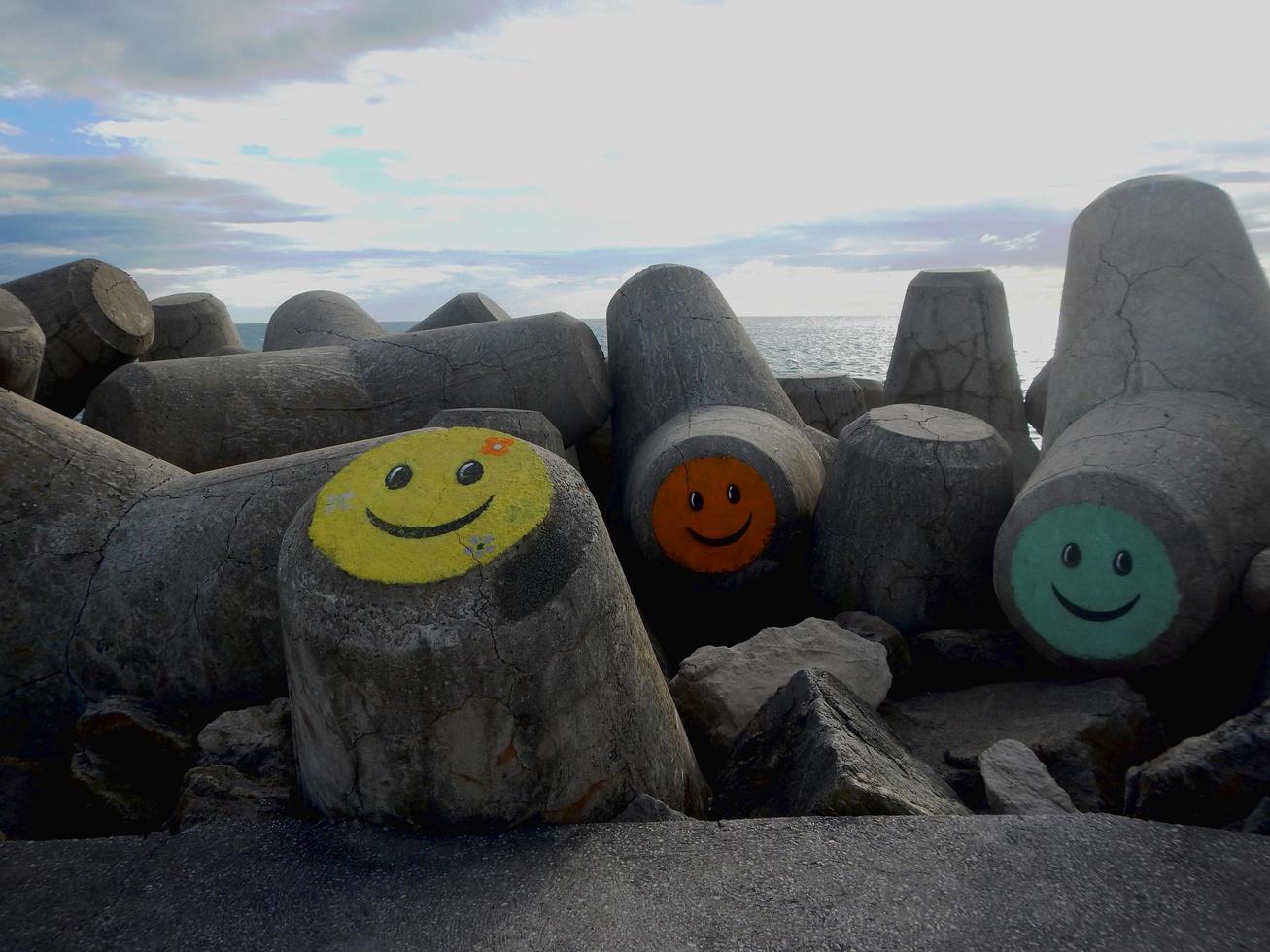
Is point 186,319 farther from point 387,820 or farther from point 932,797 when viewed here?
point 932,797

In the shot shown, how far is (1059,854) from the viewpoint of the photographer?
2191 millimetres

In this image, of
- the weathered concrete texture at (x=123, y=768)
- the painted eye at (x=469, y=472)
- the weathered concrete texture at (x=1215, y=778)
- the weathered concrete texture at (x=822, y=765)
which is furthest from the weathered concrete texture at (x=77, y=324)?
the weathered concrete texture at (x=1215, y=778)

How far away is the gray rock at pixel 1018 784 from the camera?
2.51 meters

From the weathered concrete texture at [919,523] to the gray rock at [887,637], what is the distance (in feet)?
0.78

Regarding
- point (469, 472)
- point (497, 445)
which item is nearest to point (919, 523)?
point (497, 445)

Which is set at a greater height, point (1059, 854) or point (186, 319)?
point (186, 319)

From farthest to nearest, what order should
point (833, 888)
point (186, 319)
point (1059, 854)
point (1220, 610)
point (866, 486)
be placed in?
1. point (186, 319)
2. point (866, 486)
3. point (1220, 610)
4. point (1059, 854)
5. point (833, 888)

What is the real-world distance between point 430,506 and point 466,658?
44cm

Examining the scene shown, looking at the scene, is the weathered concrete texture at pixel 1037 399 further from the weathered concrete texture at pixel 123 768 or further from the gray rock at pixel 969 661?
the weathered concrete texture at pixel 123 768

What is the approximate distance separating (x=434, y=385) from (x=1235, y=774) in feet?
12.1

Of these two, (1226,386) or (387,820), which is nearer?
(387,820)

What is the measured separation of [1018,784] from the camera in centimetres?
260

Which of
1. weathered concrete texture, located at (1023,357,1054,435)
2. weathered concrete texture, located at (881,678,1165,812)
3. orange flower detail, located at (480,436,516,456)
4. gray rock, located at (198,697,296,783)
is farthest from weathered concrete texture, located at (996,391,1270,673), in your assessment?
gray rock, located at (198,697,296,783)

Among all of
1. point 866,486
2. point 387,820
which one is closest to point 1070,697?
point 866,486
